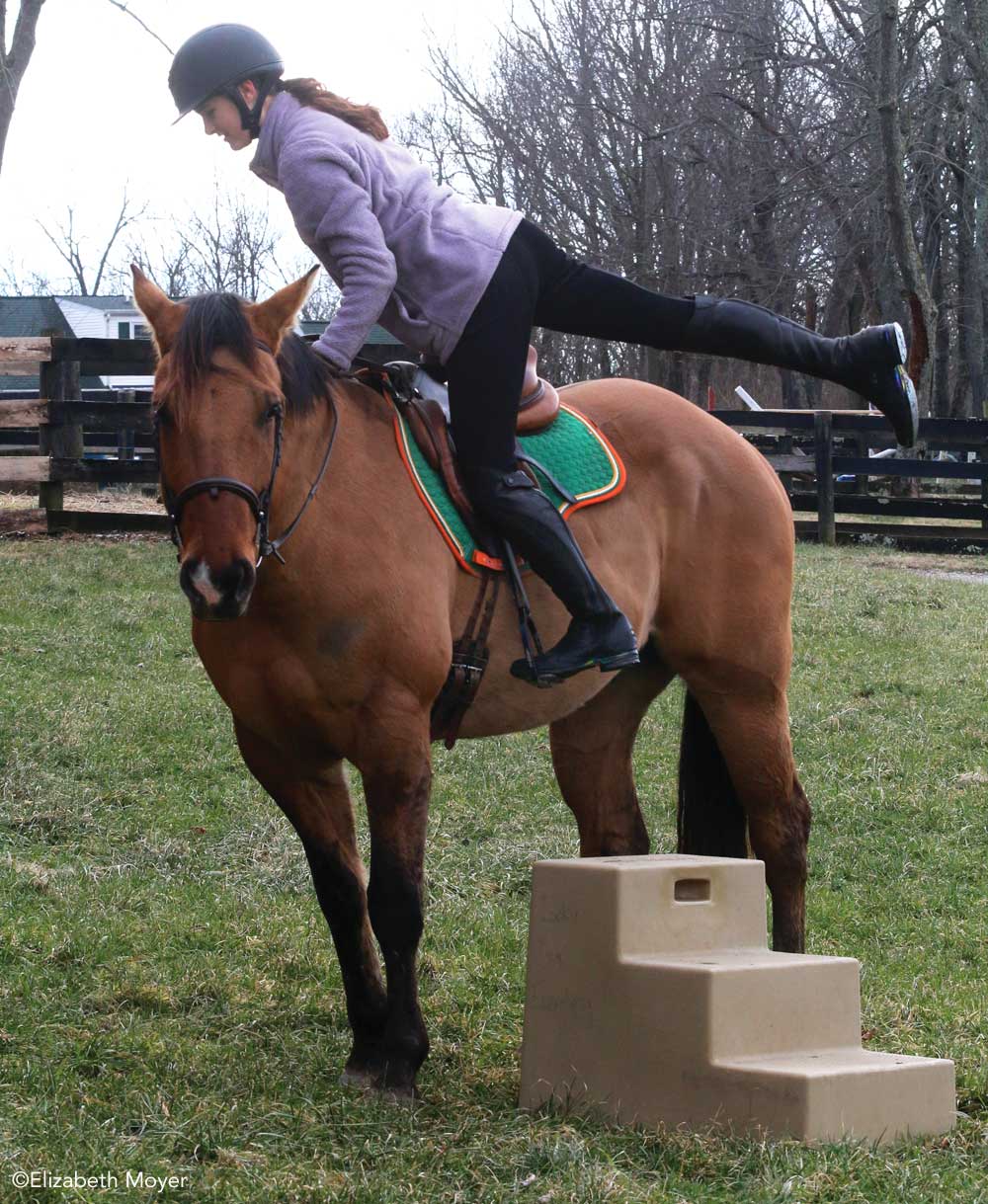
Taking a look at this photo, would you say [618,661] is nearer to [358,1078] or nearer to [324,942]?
[358,1078]

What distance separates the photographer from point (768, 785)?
4770 mm

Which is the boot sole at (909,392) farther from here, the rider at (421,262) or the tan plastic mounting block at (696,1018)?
the tan plastic mounting block at (696,1018)

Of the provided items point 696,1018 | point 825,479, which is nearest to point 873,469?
point 825,479

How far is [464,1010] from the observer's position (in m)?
4.60

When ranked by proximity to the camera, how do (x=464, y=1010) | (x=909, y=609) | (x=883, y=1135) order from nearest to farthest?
(x=883, y=1135)
(x=464, y=1010)
(x=909, y=609)

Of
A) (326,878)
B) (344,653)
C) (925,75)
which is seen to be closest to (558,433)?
(344,653)

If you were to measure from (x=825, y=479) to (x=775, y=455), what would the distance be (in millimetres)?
1886

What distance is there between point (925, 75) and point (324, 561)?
90.6 ft

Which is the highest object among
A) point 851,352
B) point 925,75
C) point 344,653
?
point 925,75

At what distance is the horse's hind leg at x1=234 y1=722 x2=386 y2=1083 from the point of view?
407 centimetres

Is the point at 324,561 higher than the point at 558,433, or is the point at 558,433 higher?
the point at 558,433

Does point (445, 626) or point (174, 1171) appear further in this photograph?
point (445, 626)

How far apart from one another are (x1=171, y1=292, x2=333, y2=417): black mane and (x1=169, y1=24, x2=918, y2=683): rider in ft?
0.84

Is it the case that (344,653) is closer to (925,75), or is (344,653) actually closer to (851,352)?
(851,352)
